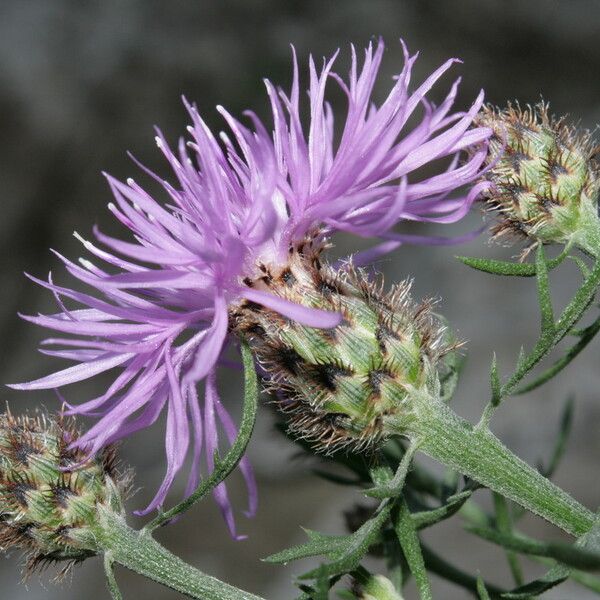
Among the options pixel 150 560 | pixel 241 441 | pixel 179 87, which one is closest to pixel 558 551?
pixel 241 441

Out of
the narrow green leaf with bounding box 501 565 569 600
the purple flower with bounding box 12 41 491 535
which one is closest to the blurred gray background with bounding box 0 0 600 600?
the purple flower with bounding box 12 41 491 535

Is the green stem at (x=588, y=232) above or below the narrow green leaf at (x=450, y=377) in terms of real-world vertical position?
above

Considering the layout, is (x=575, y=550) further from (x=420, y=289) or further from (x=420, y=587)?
(x=420, y=289)

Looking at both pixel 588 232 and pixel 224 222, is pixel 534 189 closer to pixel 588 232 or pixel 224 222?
pixel 588 232

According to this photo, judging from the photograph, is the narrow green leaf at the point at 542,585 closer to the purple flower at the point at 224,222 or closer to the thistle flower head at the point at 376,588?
the thistle flower head at the point at 376,588

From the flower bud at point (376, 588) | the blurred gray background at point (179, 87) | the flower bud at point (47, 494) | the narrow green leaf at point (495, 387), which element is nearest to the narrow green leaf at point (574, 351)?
the narrow green leaf at point (495, 387)

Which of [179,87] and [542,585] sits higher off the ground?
[179,87]
